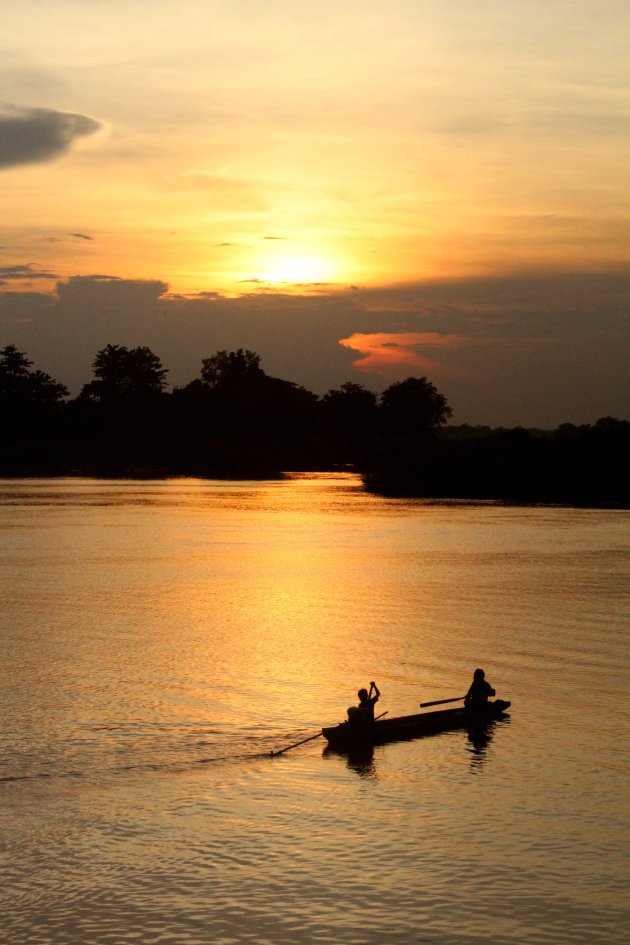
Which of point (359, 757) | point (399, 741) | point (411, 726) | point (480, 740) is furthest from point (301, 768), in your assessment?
point (480, 740)

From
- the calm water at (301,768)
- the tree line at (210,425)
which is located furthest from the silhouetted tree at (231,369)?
the calm water at (301,768)

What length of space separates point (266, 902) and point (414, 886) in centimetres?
202

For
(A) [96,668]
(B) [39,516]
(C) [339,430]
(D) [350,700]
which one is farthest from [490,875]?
(C) [339,430]

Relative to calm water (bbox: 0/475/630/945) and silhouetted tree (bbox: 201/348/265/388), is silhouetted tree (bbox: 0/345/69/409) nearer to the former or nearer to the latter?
silhouetted tree (bbox: 201/348/265/388)

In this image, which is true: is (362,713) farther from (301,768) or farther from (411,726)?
(301,768)

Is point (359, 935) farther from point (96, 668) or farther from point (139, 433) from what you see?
point (139, 433)

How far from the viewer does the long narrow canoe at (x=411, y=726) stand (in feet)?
65.1

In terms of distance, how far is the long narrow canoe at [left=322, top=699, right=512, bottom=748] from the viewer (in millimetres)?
19828

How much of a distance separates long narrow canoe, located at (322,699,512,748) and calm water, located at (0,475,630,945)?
31 centimetres

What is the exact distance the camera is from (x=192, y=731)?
A: 2108cm

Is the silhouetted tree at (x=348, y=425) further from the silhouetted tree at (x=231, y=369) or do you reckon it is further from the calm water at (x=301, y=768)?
the calm water at (x=301, y=768)

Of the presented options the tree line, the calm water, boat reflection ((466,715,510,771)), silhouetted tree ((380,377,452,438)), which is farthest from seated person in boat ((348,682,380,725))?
silhouetted tree ((380,377,452,438))

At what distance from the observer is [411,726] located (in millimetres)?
20797

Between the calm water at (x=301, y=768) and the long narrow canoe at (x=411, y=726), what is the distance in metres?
0.31
